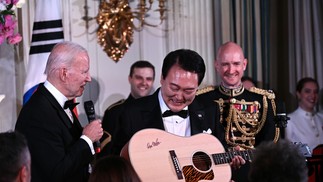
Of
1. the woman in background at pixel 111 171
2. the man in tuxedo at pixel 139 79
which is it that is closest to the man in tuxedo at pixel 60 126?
the woman in background at pixel 111 171

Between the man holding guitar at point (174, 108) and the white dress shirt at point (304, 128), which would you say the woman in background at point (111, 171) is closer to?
the man holding guitar at point (174, 108)

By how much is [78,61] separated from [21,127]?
0.47 m

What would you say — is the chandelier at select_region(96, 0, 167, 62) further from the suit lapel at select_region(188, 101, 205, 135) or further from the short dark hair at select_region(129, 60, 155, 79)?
the suit lapel at select_region(188, 101, 205, 135)

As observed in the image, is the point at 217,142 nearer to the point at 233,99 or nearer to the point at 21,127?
the point at 233,99

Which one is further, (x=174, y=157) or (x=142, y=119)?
(x=142, y=119)

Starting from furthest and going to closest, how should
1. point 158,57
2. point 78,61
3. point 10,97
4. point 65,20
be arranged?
point 158,57 < point 65,20 < point 10,97 < point 78,61

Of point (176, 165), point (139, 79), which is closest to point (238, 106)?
point (176, 165)

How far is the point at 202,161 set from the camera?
3.90 metres

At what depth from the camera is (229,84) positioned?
15.4 ft

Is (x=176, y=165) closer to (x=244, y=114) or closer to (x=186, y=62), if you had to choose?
(x=186, y=62)

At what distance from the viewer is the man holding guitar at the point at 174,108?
3.86m

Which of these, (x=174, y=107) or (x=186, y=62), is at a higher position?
(x=186, y=62)

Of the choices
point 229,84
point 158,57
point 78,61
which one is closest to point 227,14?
point 158,57

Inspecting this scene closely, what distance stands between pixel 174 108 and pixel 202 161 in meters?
0.36
